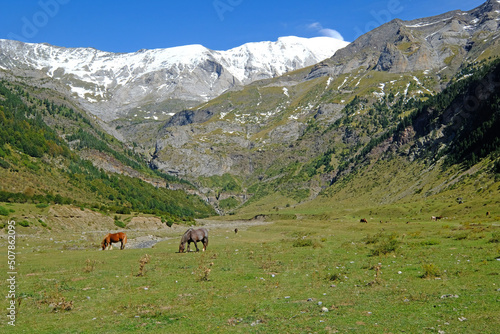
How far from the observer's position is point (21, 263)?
→ 1214 inches

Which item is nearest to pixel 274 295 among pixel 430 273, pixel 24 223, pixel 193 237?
pixel 430 273

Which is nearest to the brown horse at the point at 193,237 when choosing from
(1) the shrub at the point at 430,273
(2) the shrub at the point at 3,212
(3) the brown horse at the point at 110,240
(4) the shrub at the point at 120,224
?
(3) the brown horse at the point at 110,240

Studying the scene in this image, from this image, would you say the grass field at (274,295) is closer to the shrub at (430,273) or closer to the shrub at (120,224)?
the shrub at (430,273)

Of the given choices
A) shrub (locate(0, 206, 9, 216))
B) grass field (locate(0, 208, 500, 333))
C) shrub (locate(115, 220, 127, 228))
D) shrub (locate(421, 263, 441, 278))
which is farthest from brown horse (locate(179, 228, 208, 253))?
shrub (locate(115, 220, 127, 228))

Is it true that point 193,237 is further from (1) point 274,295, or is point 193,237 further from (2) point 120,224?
(2) point 120,224

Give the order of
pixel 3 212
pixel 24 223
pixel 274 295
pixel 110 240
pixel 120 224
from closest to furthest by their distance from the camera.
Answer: pixel 274 295, pixel 110 240, pixel 3 212, pixel 24 223, pixel 120 224

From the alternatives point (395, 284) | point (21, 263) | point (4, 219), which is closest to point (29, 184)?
point (4, 219)

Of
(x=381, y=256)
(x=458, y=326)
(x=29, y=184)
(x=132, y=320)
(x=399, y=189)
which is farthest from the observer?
(x=399, y=189)

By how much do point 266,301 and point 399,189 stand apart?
561 feet

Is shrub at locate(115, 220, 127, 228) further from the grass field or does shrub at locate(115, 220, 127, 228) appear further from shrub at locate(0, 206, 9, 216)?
the grass field

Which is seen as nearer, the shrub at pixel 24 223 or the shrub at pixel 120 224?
the shrub at pixel 24 223

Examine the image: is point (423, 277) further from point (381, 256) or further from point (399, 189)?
point (399, 189)

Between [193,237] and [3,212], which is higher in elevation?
[3,212]

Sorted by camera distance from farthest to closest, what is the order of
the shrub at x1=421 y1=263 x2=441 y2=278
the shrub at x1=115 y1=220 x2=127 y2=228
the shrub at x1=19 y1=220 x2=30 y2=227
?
the shrub at x1=115 y1=220 x2=127 y2=228 < the shrub at x1=19 y1=220 x2=30 y2=227 < the shrub at x1=421 y1=263 x2=441 y2=278
